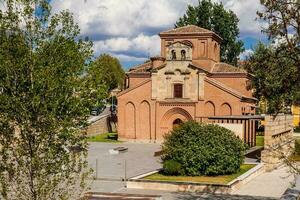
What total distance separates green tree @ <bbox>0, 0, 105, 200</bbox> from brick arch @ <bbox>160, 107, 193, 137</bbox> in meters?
37.0

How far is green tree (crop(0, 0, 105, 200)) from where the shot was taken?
904 cm

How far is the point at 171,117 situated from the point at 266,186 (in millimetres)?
23906

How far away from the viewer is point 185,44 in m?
46.7

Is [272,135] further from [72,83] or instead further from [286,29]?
[72,83]

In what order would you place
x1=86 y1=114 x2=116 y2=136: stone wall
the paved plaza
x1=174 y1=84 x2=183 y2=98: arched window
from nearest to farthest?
the paved plaza < x1=174 y1=84 x2=183 y2=98: arched window < x1=86 y1=114 x2=116 y2=136: stone wall

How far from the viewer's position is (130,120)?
48.2 meters

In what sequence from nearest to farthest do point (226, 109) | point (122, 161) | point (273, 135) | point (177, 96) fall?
point (273, 135)
point (122, 161)
point (226, 109)
point (177, 96)

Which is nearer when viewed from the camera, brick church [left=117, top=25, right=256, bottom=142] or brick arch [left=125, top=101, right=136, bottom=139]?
brick church [left=117, top=25, right=256, bottom=142]

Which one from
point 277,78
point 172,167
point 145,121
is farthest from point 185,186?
point 145,121

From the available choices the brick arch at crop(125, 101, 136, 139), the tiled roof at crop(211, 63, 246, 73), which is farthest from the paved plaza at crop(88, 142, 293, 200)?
the tiled roof at crop(211, 63, 246, 73)

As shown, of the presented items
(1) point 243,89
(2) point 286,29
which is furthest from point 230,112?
(2) point 286,29

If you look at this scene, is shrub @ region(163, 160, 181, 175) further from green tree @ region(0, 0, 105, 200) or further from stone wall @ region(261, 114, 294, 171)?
green tree @ region(0, 0, 105, 200)

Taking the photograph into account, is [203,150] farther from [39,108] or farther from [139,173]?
[39,108]

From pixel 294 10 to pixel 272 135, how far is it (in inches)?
770
